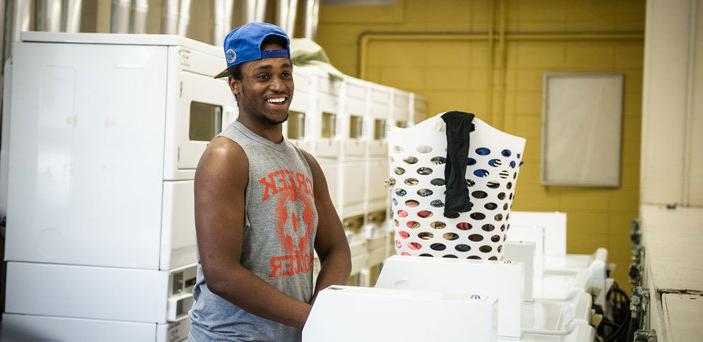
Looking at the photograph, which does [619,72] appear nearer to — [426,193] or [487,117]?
[487,117]

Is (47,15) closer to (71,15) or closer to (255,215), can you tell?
(71,15)

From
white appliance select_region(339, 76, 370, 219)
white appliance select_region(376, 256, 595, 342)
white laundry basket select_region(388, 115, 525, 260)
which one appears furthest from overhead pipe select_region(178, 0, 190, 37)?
white appliance select_region(376, 256, 595, 342)

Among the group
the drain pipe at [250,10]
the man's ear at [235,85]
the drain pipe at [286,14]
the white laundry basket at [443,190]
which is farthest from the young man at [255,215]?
the drain pipe at [286,14]

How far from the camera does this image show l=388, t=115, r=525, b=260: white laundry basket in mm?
2672

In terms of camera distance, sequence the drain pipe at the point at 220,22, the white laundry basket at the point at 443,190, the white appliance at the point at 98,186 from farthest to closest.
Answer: the drain pipe at the point at 220,22 < the white appliance at the point at 98,186 < the white laundry basket at the point at 443,190

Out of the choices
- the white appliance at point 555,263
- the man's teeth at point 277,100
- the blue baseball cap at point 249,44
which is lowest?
the white appliance at point 555,263

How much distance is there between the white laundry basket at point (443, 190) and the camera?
2.67 m

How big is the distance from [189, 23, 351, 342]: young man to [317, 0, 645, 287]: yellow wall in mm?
5672

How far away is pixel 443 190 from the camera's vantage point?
8.93ft

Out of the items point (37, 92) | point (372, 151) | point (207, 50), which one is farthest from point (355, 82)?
point (37, 92)

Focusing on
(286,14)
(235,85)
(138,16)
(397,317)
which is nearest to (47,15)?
(138,16)

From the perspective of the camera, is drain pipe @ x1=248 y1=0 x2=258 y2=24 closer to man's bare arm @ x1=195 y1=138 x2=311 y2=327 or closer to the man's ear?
the man's ear

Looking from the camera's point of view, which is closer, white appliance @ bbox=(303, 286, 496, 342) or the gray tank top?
white appliance @ bbox=(303, 286, 496, 342)

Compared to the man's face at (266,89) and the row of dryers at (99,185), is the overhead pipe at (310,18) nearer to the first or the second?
the row of dryers at (99,185)
